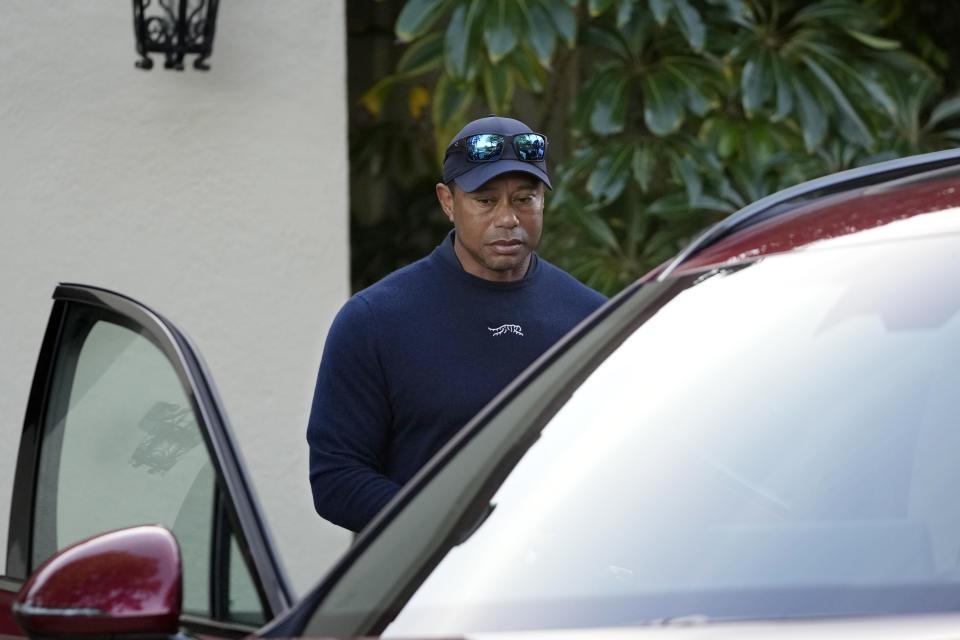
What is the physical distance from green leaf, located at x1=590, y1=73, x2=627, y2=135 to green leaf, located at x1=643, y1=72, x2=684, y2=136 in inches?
3.2

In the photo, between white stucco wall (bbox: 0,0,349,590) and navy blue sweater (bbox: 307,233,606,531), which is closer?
navy blue sweater (bbox: 307,233,606,531)

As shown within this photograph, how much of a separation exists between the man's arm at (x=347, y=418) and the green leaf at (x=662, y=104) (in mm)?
2756

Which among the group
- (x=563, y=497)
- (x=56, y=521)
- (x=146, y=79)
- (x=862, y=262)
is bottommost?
(x=56, y=521)

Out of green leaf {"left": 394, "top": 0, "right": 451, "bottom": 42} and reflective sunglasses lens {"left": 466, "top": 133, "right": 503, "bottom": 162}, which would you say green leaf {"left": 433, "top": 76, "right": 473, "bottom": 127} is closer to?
green leaf {"left": 394, "top": 0, "right": 451, "bottom": 42}

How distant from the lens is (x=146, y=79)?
18.0 feet

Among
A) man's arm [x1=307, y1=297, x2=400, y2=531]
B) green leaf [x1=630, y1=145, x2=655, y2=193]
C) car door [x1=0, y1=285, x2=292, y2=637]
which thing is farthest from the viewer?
green leaf [x1=630, y1=145, x2=655, y2=193]

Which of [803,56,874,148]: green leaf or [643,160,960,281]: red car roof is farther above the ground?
[803,56,874,148]: green leaf

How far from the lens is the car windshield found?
1.62 m

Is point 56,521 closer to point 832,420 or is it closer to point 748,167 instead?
point 832,420

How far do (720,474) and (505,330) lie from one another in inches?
55.2

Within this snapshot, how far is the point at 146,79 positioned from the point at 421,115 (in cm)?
156

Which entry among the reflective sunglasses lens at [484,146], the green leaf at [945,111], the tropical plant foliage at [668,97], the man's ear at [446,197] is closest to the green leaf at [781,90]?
the tropical plant foliage at [668,97]

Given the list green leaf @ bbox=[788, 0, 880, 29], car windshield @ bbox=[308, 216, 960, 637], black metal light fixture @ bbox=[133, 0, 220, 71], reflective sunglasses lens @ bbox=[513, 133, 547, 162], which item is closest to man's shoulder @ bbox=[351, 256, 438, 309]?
reflective sunglasses lens @ bbox=[513, 133, 547, 162]

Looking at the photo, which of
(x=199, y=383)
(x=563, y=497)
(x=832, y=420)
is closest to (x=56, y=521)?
(x=199, y=383)
